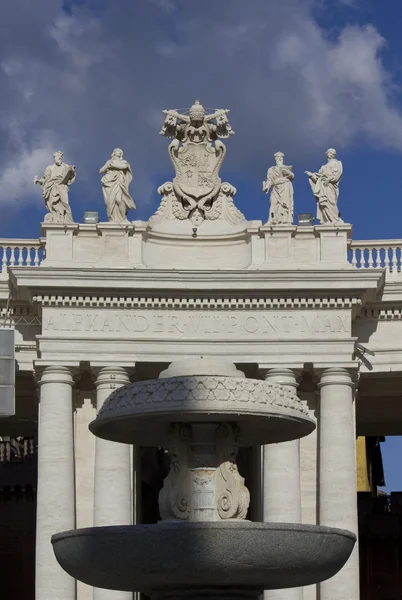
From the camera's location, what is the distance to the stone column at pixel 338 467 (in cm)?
4750

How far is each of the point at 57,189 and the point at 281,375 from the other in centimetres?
925

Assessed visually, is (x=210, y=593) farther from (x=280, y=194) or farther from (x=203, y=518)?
(x=280, y=194)

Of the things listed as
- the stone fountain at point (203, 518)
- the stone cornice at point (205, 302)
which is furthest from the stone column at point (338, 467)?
the stone fountain at point (203, 518)

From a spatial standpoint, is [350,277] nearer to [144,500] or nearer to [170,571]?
[144,500]

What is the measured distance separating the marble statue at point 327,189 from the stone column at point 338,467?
5103 mm

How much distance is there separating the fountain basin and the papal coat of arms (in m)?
25.9

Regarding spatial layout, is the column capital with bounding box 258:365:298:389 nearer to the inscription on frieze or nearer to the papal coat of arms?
the inscription on frieze

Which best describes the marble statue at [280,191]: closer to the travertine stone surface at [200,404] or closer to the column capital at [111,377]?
the column capital at [111,377]

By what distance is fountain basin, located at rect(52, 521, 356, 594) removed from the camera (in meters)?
25.8

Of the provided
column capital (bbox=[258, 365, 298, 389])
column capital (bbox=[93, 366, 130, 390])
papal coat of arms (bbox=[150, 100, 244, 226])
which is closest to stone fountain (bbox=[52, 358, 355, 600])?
column capital (bbox=[93, 366, 130, 390])

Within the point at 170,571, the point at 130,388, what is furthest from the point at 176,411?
the point at 170,571

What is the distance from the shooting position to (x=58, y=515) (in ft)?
156

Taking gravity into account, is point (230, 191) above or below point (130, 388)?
above

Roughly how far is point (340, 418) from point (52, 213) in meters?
11.1
